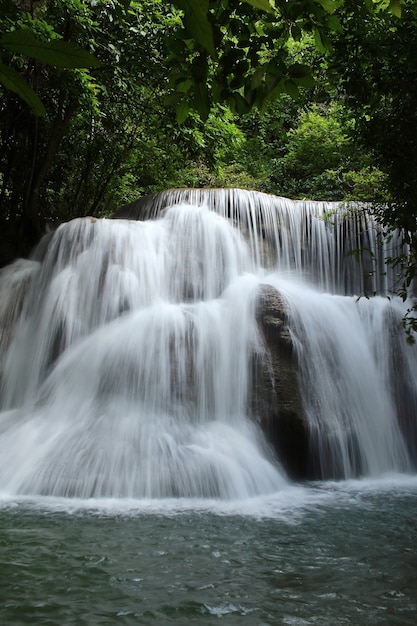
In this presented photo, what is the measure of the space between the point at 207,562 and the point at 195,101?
2564 millimetres

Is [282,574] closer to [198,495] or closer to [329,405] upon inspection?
[198,495]

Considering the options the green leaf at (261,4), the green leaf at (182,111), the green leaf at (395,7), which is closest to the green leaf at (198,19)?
the green leaf at (261,4)

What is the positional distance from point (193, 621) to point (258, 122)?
13.1 metres

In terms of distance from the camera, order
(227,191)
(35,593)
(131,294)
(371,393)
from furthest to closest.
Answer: (227,191) → (131,294) → (371,393) → (35,593)

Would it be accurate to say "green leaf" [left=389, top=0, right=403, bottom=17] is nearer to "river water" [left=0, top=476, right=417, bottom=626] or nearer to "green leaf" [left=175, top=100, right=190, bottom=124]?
"green leaf" [left=175, top=100, right=190, bottom=124]

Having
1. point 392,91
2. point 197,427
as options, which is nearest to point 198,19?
point 392,91

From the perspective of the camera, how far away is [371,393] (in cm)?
731

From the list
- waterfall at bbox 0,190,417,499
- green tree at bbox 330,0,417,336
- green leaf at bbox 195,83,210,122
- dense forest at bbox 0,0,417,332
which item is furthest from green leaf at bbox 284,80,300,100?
waterfall at bbox 0,190,417,499

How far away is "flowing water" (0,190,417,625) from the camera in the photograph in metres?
2.73

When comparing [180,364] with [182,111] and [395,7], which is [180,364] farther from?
[395,7]

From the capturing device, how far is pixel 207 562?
3.11 meters

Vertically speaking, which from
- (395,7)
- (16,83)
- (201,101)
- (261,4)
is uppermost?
(395,7)

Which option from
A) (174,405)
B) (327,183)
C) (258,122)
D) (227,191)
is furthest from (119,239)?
(327,183)

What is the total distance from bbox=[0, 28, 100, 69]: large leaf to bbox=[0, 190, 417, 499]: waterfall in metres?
4.55
